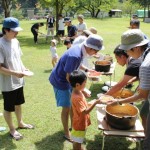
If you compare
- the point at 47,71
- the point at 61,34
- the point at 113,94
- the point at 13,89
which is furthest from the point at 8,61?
the point at 61,34

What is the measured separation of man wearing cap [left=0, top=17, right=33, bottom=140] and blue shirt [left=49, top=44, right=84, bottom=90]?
466 millimetres

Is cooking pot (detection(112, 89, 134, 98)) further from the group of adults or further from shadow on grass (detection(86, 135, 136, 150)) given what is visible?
shadow on grass (detection(86, 135, 136, 150))

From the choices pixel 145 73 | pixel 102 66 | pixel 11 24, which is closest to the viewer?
pixel 145 73

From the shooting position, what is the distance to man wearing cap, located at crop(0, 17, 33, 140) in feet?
11.4

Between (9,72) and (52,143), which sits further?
(52,143)

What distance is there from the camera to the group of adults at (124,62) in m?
2.52

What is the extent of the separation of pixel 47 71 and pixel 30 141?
4448 millimetres

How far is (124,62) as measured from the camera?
3744 millimetres

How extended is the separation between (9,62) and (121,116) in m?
1.64

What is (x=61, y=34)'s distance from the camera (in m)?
14.3

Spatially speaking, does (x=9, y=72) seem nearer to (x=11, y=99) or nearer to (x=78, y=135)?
(x=11, y=99)

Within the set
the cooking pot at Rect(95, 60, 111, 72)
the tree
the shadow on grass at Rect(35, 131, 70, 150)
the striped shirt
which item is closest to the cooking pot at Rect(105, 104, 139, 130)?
the striped shirt

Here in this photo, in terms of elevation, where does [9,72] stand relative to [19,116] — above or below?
above

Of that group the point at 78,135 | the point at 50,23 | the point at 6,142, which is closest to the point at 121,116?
the point at 78,135
